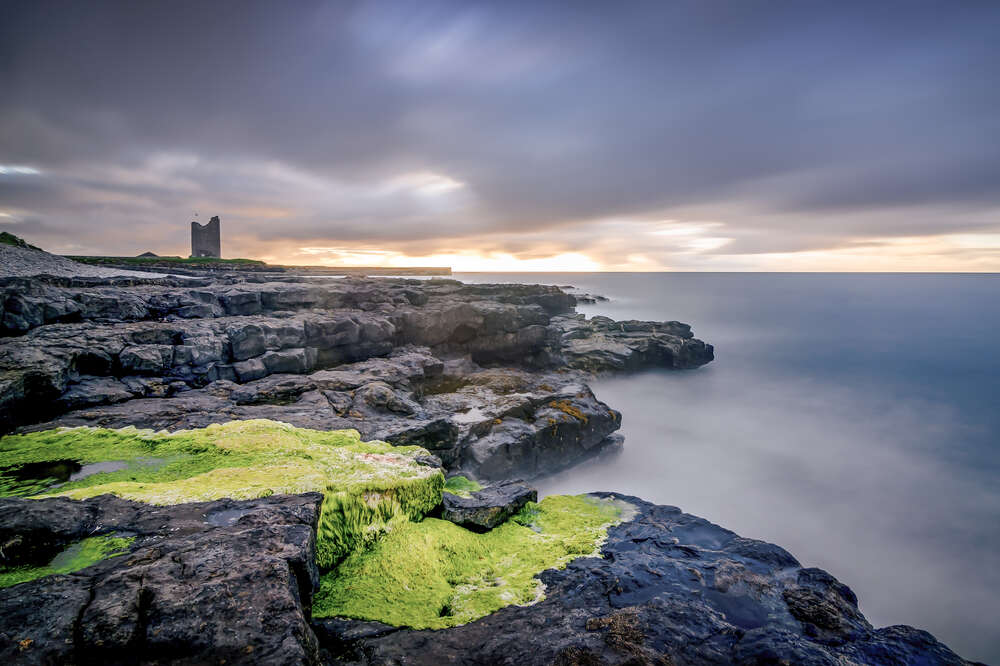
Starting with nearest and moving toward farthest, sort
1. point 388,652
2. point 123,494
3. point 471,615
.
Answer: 1. point 388,652
2. point 471,615
3. point 123,494

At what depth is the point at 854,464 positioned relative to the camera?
20.4 m

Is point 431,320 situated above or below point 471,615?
above

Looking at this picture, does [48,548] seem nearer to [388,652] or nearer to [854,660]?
[388,652]

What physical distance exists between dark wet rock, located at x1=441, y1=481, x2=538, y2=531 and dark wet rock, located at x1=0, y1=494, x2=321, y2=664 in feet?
9.34

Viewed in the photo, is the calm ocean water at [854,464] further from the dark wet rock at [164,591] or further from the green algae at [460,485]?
the dark wet rock at [164,591]

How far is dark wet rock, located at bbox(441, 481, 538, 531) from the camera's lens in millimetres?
7340

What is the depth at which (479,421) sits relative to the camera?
51.2ft

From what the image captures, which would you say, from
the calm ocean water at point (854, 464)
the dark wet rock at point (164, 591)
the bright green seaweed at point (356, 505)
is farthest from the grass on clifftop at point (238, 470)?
the calm ocean water at point (854, 464)

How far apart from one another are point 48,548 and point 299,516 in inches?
96.2

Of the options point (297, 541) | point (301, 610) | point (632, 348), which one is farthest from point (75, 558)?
point (632, 348)

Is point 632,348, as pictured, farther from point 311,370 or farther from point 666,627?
point 666,627

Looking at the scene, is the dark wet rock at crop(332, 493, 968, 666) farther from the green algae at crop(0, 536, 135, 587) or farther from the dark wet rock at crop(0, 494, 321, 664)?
the green algae at crop(0, 536, 135, 587)

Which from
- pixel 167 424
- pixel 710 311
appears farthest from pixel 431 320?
pixel 710 311

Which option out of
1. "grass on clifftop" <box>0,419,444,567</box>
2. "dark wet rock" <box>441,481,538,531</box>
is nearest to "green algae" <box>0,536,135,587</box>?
"grass on clifftop" <box>0,419,444,567</box>
